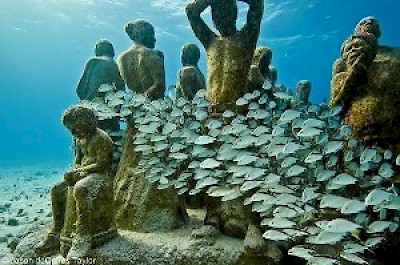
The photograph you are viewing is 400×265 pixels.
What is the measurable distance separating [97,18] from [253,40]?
1520 inches

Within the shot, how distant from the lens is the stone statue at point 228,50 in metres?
6.10

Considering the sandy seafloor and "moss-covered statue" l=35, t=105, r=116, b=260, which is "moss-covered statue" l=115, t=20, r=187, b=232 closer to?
"moss-covered statue" l=35, t=105, r=116, b=260

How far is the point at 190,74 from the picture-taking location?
7473 mm

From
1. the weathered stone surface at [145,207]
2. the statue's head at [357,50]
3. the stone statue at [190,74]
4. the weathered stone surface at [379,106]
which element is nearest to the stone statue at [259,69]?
the stone statue at [190,74]

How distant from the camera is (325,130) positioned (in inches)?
203

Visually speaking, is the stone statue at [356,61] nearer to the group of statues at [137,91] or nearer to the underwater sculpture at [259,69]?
the group of statues at [137,91]

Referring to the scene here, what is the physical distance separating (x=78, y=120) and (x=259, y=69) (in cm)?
412

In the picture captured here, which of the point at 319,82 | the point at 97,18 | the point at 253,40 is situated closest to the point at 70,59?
the point at 97,18

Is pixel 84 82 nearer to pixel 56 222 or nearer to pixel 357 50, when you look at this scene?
pixel 56 222

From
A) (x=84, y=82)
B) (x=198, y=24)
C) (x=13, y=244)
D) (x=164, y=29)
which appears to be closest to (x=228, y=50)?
(x=198, y=24)

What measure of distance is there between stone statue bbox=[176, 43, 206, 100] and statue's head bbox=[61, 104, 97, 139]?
283cm

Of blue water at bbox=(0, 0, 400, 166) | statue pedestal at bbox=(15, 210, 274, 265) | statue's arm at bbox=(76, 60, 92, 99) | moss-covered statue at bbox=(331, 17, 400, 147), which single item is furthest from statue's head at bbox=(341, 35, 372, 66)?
blue water at bbox=(0, 0, 400, 166)

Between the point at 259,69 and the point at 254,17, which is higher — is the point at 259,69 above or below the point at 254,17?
below

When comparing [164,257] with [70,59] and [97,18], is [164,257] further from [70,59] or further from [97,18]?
[70,59]
